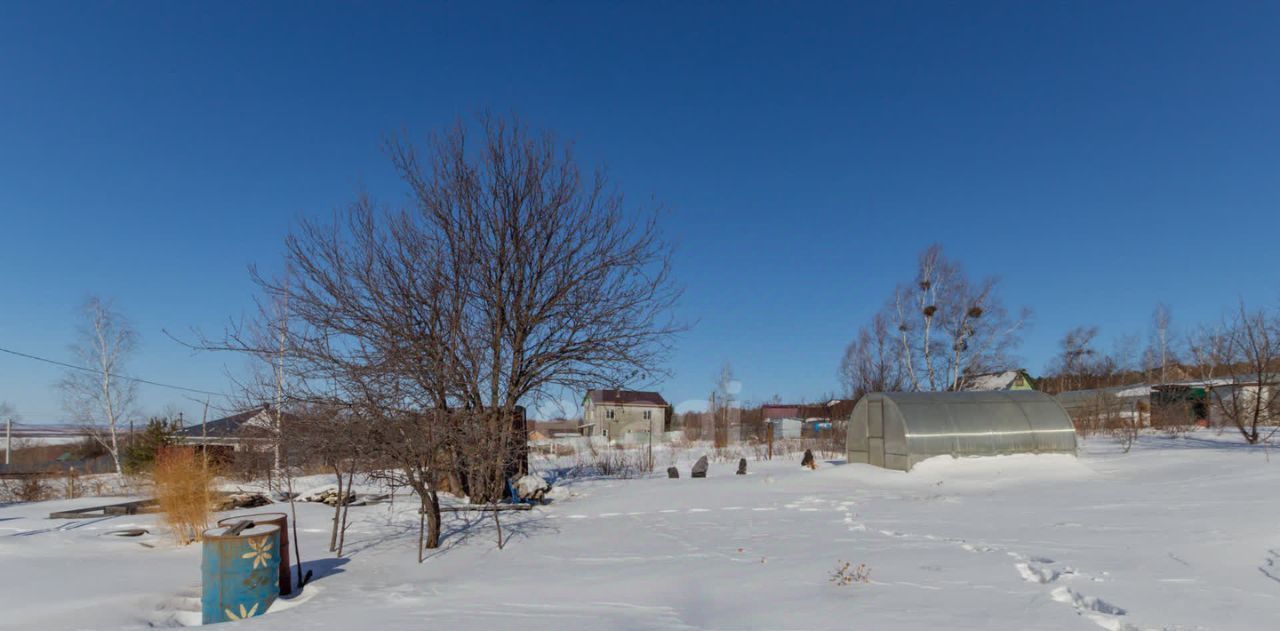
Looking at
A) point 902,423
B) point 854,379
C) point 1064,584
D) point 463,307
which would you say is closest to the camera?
point 1064,584

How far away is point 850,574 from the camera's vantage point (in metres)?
6.63

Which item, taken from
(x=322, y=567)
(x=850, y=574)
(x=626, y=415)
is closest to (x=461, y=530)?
(x=322, y=567)

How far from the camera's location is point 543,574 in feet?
24.7

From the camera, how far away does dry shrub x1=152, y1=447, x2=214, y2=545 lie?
380 inches

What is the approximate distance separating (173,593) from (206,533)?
118 cm

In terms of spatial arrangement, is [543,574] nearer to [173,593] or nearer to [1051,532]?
[173,593]

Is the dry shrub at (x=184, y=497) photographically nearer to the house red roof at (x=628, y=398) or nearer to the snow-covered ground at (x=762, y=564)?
the snow-covered ground at (x=762, y=564)

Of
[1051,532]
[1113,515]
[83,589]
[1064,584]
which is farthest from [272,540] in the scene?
[1113,515]

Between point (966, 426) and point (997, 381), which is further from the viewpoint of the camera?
point (997, 381)

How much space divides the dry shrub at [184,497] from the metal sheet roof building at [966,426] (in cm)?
1409

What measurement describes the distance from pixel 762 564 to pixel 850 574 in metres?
1.18

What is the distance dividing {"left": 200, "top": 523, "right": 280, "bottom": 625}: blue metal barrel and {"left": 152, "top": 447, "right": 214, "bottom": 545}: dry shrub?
4.09 m

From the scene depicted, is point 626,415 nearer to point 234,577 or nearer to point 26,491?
point 26,491

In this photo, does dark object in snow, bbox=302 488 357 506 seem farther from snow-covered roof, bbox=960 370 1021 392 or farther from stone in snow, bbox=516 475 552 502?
snow-covered roof, bbox=960 370 1021 392
